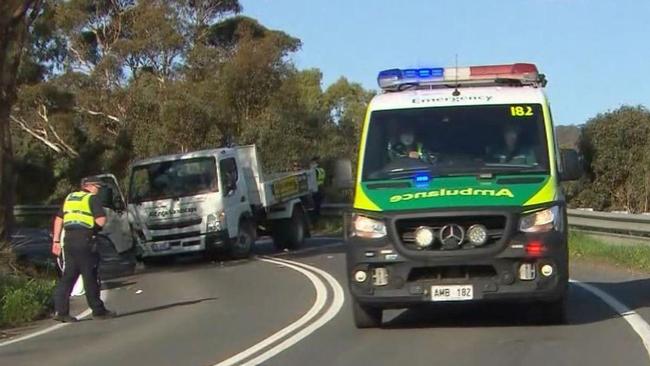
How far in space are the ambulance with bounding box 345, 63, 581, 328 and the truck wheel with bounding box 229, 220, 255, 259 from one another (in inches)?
445

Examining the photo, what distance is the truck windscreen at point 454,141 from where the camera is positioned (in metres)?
11.2

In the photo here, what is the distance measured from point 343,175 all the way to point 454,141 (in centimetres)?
127

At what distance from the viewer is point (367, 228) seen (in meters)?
10.8

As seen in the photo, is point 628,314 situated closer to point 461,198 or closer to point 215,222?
point 461,198

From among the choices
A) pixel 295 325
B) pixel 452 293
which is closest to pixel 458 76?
pixel 452 293

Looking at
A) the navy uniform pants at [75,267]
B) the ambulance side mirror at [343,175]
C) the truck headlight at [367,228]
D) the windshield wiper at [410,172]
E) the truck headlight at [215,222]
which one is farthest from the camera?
the truck headlight at [215,222]

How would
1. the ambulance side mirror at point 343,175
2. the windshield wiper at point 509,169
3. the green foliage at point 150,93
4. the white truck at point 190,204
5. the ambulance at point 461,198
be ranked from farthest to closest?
the green foliage at point 150,93, the white truck at point 190,204, the ambulance side mirror at point 343,175, the windshield wiper at point 509,169, the ambulance at point 461,198

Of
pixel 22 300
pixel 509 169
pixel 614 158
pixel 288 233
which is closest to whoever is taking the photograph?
pixel 509 169

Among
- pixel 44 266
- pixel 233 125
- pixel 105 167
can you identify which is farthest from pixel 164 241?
pixel 105 167

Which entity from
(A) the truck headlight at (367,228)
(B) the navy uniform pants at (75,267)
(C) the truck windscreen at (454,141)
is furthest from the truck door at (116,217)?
(A) the truck headlight at (367,228)

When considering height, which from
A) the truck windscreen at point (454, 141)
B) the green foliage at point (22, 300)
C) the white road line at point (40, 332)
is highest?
the truck windscreen at point (454, 141)

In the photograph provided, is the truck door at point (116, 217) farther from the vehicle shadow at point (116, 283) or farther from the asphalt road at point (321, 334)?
the asphalt road at point (321, 334)

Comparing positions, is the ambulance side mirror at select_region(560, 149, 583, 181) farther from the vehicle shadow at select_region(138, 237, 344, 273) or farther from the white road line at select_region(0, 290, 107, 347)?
the vehicle shadow at select_region(138, 237, 344, 273)

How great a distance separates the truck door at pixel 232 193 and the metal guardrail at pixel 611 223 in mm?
4587
